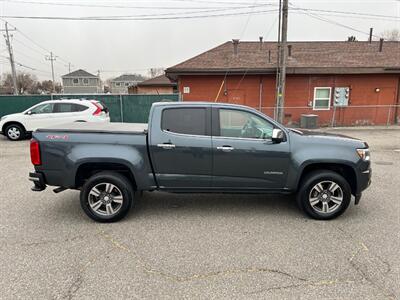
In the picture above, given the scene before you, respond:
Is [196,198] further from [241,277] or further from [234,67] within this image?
[234,67]

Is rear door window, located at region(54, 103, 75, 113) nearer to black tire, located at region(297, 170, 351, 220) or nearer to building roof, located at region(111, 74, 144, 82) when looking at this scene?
black tire, located at region(297, 170, 351, 220)

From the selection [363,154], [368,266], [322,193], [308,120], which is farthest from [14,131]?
[308,120]

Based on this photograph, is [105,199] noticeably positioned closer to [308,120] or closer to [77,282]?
[77,282]

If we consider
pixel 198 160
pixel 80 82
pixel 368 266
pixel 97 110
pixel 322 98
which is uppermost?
pixel 80 82

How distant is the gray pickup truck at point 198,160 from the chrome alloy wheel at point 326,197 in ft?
0.04

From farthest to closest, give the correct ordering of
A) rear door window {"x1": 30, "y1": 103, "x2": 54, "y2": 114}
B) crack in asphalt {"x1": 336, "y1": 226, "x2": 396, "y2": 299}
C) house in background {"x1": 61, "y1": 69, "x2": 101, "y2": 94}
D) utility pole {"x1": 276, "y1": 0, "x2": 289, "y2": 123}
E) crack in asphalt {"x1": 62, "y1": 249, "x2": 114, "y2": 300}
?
house in background {"x1": 61, "y1": 69, "x2": 101, "y2": 94} < utility pole {"x1": 276, "y1": 0, "x2": 289, "y2": 123} < rear door window {"x1": 30, "y1": 103, "x2": 54, "y2": 114} < crack in asphalt {"x1": 336, "y1": 226, "x2": 396, "y2": 299} < crack in asphalt {"x1": 62, "y1": 249, "x2": 114, "y2": 300}

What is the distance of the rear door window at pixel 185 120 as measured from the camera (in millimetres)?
4203

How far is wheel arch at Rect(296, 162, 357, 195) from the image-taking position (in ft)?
13.8

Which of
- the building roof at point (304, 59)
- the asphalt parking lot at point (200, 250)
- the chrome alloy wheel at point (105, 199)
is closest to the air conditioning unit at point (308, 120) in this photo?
the building roof at point (304, 59)

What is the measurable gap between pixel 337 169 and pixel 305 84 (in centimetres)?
1287

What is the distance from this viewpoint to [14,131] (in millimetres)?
11648

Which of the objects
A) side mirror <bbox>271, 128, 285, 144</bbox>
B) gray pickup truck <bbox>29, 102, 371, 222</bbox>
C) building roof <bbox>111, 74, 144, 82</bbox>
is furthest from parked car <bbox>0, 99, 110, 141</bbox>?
building roof <bbox>111, 74, 144, 82</bbox>

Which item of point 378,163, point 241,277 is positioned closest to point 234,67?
point 378,163

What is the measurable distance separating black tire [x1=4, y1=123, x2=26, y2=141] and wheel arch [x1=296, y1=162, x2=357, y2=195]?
11.6 meters
